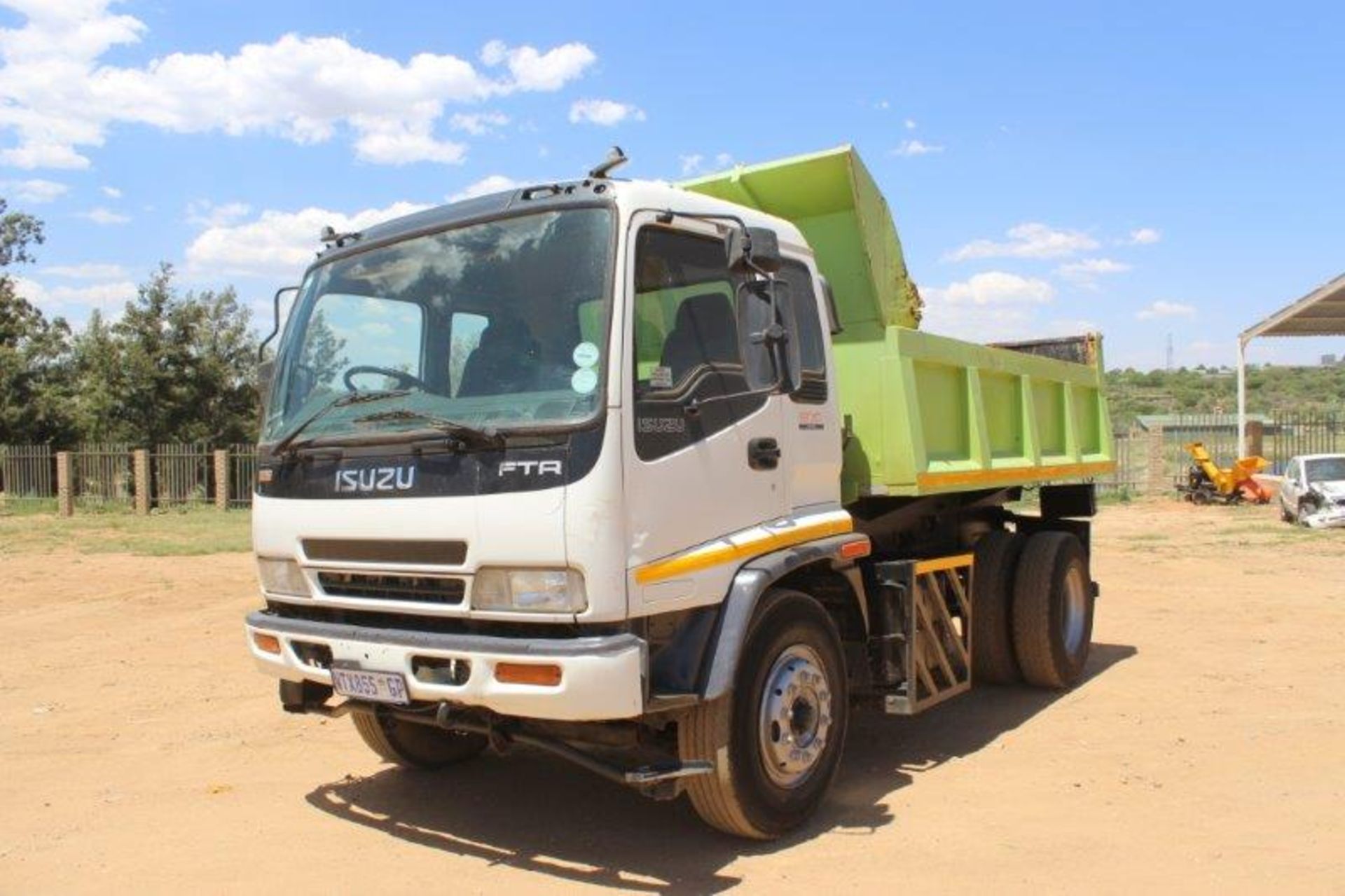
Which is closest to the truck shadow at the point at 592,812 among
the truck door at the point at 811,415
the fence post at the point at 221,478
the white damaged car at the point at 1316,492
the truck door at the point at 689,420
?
the truck door at the point at 689,420

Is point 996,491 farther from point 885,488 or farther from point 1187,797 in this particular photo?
point 1187,797

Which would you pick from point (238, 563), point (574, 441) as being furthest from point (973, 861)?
point (238, 563)

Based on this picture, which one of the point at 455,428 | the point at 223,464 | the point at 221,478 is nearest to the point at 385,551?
the point at 455,428

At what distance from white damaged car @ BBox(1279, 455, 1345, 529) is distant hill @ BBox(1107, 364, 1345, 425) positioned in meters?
23.5

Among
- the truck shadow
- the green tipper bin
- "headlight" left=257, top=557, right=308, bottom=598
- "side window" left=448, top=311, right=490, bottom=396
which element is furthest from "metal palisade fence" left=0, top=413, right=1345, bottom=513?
"side window" left=448, top=311, right=490, bottom=396

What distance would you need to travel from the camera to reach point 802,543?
495cm

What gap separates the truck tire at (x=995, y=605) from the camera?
7.37 meters

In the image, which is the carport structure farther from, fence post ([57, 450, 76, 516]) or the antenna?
fence post ([57, 450, 76, 516])

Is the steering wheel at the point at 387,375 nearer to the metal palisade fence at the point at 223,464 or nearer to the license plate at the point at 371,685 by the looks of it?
the license plate at the point at 371,685

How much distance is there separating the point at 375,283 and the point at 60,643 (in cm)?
699

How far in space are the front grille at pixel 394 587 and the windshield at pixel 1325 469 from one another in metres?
18.6

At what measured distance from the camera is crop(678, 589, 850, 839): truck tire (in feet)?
14.5

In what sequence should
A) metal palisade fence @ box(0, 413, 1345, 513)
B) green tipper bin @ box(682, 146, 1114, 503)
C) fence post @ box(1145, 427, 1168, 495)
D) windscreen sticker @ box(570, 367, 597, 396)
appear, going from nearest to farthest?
windscreen sticker @ box(570, 367, 597, 396), green tipper bin @ box(682, 146, 1114, 503), fence post @ box(1145, 427, 1168, 495), metal palisade fence @ box(0, 413, 1345, 513)

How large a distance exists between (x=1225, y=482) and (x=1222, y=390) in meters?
41.5
